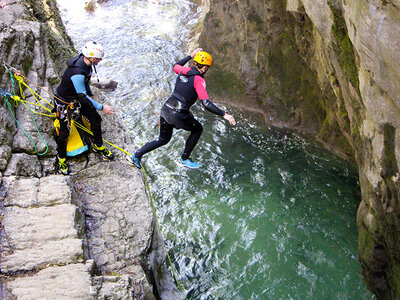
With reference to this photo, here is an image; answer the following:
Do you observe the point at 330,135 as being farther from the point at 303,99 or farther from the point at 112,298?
the point at 112,298

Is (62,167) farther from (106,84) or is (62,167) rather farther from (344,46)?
(106,84)

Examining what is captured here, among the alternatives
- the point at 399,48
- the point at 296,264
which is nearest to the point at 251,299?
the point at 296,264

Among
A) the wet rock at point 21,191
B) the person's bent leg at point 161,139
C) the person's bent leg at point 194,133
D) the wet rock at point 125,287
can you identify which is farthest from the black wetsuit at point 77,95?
the wet rock at point 125,287

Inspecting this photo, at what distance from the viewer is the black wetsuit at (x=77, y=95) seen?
6246 millimetres

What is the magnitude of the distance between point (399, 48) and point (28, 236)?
5.38 meters

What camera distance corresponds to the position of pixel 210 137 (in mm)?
10906

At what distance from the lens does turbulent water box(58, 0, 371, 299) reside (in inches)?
277

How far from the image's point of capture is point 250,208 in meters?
8.53

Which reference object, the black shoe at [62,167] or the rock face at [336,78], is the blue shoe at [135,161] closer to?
the black shoe at [62,167]

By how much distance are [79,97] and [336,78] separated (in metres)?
5.03

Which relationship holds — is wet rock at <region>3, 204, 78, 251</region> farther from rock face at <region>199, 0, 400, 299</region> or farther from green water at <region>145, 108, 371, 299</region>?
rock face at <region>199, 0, 400, 299</region>

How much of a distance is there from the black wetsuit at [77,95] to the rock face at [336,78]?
4340 millimetres

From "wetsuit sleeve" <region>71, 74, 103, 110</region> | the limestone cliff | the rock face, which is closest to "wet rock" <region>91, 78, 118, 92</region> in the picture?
the rock face

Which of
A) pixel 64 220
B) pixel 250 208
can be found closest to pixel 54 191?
pixel 64 220
